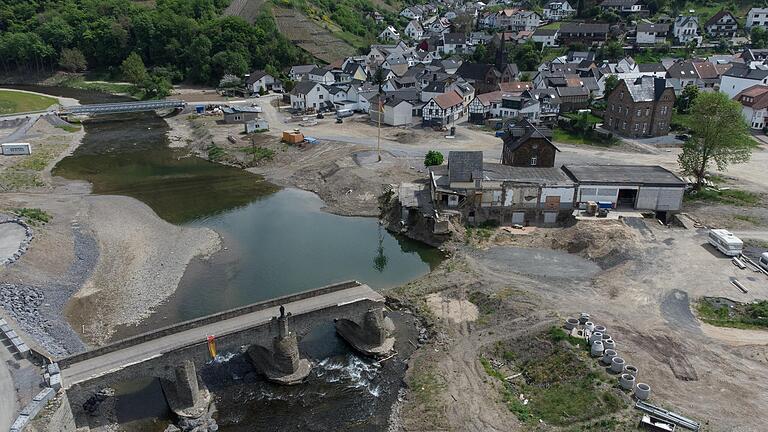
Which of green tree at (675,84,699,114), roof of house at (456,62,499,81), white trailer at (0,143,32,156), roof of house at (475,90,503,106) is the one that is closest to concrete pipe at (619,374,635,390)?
roof of house at (475,90,503,106)

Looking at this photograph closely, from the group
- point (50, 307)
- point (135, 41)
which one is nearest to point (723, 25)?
point (135, 41)

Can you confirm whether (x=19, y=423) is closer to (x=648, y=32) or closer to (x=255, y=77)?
(x=255, y=77)

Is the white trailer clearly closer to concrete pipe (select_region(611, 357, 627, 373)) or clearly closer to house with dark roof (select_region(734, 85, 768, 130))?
concrete pipe (select_region(611, 357, 627, 373))

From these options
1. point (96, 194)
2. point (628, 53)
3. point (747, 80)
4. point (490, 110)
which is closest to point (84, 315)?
point (96, 194)

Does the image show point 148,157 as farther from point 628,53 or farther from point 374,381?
point 628,53

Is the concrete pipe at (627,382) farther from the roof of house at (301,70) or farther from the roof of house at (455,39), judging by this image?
the roof of house at (455,39)

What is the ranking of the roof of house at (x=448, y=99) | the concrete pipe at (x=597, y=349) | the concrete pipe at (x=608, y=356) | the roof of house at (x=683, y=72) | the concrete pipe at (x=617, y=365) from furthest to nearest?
the roof of house at (x=683, y=72), the roof of house at (x=448, y=99), the concrete pipe at (x=597, y=349), the concrete pipe at (x=608, y=356), the concrete pipe at (x=617, y=365)

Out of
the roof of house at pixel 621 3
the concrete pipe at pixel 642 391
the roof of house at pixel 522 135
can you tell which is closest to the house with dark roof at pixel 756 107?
the roof of house at pixel 522 135
